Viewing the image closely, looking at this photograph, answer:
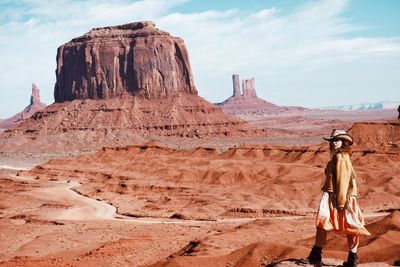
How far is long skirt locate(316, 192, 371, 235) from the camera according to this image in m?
10.8

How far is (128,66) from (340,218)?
137332 mm

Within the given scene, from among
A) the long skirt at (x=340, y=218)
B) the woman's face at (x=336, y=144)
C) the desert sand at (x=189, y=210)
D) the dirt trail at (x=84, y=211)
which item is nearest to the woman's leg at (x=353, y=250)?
the long skirt at (x=340, y=218)

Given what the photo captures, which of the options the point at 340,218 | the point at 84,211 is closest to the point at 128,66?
the point at 84,211

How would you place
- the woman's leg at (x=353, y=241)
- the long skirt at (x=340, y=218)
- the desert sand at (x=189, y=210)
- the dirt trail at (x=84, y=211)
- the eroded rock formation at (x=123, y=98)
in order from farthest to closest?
1. the eroded rock formation at (x=123, y=98)
2. the dirt trail at (x=84, y=211)
3. the desert sand at (x=189, y=210)
4. the woman's leg at (x=353, y=241)
5. the long skirt at (x=340, y=218)

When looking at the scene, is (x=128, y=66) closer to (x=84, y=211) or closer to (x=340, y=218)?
(x=84, y=211)

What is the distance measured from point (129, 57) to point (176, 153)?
211 feet

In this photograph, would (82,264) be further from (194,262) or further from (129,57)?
(129,57)

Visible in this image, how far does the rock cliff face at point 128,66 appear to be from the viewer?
471 ft

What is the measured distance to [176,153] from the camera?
87.1 metres

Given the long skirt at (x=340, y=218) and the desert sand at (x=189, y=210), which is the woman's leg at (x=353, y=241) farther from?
the desert sand at (x=189, y=210)

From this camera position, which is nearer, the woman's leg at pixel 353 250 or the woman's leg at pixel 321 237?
the woman's leg at pixel 353 250

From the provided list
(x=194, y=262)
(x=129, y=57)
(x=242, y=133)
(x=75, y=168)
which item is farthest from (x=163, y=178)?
(x=129, y=57)

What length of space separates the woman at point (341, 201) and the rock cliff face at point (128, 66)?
132 m

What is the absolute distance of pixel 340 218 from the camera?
1085 cm
